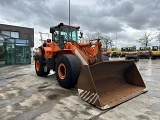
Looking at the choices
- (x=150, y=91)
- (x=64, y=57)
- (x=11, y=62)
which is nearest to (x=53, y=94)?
(x=64, y=57)

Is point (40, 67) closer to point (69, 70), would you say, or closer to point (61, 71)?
point (61, 71)

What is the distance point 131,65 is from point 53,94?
9.87 ft

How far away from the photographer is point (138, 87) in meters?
7.12

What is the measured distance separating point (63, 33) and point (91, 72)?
3.99 metres

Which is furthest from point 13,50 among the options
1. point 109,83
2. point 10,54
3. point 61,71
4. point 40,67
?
point 109,83

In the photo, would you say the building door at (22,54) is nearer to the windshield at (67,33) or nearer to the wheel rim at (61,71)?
the windshield at (67,33)

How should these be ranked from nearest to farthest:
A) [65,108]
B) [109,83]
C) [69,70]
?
[65,108]
[109,83]
[69,70]

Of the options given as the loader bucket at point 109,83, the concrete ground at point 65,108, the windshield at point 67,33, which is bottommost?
the concrete ground at point 65,108

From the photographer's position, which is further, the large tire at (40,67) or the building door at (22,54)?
the building door at (22,54)

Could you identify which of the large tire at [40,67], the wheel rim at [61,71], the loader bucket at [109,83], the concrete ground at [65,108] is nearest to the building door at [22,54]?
the large tire at [40,67]

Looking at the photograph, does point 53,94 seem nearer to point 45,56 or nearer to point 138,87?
point 138,87

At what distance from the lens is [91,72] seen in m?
5.84

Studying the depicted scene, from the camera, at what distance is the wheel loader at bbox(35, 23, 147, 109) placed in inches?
223

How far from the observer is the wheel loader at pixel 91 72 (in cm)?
566
